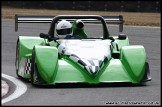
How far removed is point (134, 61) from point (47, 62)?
149 cm

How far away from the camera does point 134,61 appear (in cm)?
1082

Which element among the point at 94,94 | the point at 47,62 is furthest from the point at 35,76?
the point at 94,94

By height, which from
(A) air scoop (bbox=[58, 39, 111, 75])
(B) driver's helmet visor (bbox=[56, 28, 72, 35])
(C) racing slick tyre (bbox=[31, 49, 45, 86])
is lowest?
(C) racing slick tyre (bbox=[31, 49, 45, 86])

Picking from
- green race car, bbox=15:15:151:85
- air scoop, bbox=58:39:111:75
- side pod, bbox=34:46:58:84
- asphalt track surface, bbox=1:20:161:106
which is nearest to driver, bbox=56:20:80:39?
Result: green race car, bbox=15:15:151:85

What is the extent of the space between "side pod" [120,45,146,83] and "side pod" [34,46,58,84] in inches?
46.7

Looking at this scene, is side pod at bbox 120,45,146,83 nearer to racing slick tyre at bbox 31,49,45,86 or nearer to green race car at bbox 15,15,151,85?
green race car at bbox 15,15,151,85

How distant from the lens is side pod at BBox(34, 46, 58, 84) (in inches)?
407

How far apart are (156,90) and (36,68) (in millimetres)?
1989

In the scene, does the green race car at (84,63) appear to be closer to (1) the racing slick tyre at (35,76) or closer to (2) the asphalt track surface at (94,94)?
(1) the racing slick tyre at (35,76)

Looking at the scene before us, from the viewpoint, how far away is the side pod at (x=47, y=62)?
1034cm

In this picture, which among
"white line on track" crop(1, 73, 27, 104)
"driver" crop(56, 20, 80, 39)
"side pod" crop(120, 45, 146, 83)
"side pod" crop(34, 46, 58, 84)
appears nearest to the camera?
"white line on track" crop(1, 73, 27, 104)

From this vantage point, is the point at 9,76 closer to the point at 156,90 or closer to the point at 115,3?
the point at 156,90

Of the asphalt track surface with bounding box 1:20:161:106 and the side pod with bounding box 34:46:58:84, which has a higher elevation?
the side pod with bounding box 34:46:58:84

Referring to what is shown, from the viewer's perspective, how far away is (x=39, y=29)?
82.7ft
